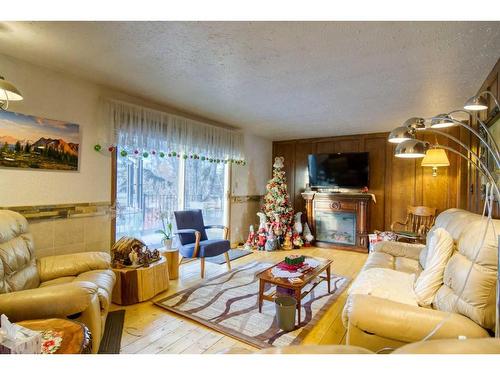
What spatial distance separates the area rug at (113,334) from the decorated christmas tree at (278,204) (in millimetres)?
3093

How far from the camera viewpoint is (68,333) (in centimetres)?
130

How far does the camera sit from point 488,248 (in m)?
1.32

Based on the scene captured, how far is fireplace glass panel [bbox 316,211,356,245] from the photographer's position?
494cm

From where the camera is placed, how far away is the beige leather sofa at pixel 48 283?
1.51 m

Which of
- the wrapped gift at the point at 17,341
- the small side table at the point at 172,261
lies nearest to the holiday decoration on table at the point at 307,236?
the small side table at the point at 172,261

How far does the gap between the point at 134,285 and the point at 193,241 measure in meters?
1.09

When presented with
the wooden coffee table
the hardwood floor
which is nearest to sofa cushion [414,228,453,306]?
the hardwood floor

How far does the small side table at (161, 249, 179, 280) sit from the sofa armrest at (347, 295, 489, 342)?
2.28m

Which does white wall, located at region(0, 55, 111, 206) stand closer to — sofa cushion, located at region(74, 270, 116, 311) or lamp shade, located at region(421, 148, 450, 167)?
sofa cushion, located at region(74, 270, 116, 311)

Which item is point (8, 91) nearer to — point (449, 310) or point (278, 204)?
point (449, 310)

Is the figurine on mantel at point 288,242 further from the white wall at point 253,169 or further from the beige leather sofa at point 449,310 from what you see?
the beige leather sofa at point 449,310
